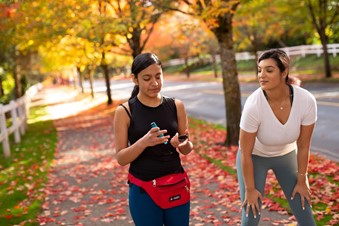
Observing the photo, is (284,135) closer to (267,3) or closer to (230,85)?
(230,85)

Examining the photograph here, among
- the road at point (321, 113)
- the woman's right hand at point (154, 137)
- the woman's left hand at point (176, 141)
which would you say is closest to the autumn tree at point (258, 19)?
the road at point (321, 113)

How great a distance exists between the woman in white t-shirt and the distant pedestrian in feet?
1.90

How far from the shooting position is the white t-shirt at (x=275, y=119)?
325 cm

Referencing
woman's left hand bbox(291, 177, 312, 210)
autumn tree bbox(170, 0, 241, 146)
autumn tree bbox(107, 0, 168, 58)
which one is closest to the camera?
woman's left hand bbox(291, 177, 312, 210)

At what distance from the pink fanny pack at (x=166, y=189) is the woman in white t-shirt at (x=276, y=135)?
0.60 m

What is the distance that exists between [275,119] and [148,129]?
1.01 meters

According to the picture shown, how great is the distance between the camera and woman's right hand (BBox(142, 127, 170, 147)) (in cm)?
284

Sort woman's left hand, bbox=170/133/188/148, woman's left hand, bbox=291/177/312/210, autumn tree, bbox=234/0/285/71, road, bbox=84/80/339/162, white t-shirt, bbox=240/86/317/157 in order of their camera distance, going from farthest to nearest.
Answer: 1. autumn tree, bbox=234/0/285/71
2. road, bbox=84/80/339/162
3. woman's left hand, bbox=291/177/312/210
4. white t-shirt, bbox=240/86/317/157
5. woman's left hand, bbox=170/133/188/148

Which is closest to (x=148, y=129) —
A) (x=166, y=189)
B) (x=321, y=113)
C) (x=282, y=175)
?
(x=166, y=189)

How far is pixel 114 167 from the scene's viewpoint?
385 inches

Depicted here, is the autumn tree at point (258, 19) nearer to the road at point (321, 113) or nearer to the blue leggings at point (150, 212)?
the road at point (321, 113)

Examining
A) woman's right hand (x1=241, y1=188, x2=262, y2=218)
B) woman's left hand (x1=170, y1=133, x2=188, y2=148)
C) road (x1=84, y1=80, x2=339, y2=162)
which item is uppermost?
woman's left hand (x1=170, y1=133, x2=188, y2=148)

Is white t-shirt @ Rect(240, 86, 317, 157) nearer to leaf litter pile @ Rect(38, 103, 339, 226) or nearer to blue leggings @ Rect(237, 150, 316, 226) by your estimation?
blue leggings @ Rect(237, 150, 316, 226)

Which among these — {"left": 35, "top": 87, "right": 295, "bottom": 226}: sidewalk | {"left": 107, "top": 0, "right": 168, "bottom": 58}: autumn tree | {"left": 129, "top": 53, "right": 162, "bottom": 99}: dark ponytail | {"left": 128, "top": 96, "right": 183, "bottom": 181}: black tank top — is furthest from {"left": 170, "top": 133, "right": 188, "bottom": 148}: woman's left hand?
{"left": 107, "top": 0, "right": 168, "bottom": 58}: autumn tree
